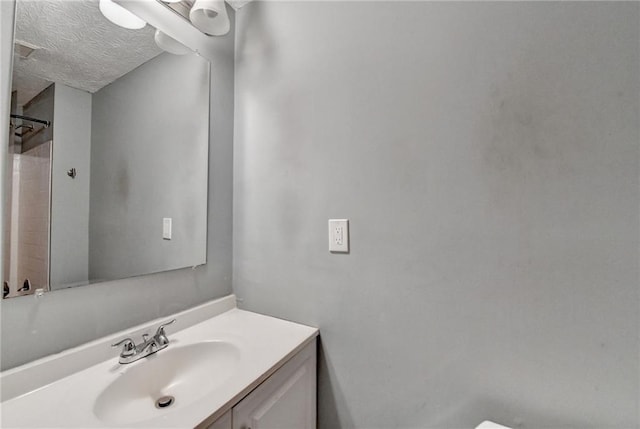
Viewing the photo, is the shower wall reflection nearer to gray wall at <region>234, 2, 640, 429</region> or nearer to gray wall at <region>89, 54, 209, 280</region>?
gray wall at <region>89, 54, 209, 280</region>

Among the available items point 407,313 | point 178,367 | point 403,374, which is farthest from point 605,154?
point 178,367

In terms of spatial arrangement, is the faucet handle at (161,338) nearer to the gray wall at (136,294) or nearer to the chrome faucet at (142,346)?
the chrome faucet at (142,346)

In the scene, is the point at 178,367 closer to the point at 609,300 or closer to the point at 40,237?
the point at 40,237

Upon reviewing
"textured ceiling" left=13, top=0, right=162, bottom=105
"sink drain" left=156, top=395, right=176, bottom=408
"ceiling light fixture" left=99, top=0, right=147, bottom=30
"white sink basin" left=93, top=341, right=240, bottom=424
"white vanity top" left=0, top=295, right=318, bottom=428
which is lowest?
"sink drain" left=156, top=395, right=176, bottom=408

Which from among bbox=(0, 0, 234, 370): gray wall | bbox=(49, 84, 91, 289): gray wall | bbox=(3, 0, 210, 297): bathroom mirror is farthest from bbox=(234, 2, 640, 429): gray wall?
bbox=(49, 84, 91, 289): gray wall

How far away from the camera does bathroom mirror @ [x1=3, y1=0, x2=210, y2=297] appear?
28.6 inches

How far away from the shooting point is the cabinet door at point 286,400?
724mm

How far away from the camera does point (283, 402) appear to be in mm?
854

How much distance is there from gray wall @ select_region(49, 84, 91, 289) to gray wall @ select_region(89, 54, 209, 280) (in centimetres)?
2

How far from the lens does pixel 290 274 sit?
44.7 inches

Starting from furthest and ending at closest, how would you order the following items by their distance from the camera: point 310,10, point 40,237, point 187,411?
point 310,10, point 40,237, point 187,411

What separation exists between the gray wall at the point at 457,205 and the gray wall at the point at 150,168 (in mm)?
300

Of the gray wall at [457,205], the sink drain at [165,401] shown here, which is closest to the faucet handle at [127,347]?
the sink drain at [165,401]

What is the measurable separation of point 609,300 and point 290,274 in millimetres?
970
